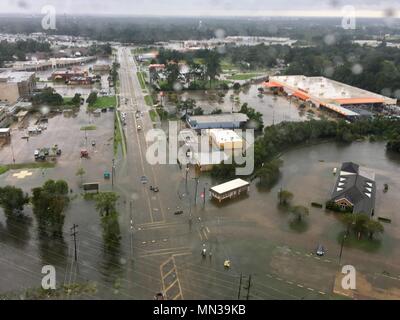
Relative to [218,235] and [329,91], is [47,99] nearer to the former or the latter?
[218,235]

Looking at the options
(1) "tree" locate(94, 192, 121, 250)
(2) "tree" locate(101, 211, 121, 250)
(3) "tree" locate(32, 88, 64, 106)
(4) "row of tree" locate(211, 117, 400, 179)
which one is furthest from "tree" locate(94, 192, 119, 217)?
(3) "tree" locate(32, 88, 64, 106)

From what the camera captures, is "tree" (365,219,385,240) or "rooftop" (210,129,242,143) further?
"rooftop" (210,129,242,143)

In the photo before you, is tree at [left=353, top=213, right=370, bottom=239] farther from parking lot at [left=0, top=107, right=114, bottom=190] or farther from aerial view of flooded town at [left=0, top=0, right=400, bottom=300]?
parking lot at [left=0, top=107, right=114, bottom=190]

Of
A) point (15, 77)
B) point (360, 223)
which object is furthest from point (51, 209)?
point (15, 77)

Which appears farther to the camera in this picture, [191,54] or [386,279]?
[191,54]

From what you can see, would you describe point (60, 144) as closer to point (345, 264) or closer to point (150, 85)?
point (345, 264)

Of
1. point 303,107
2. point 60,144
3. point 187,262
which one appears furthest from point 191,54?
point 187,262
